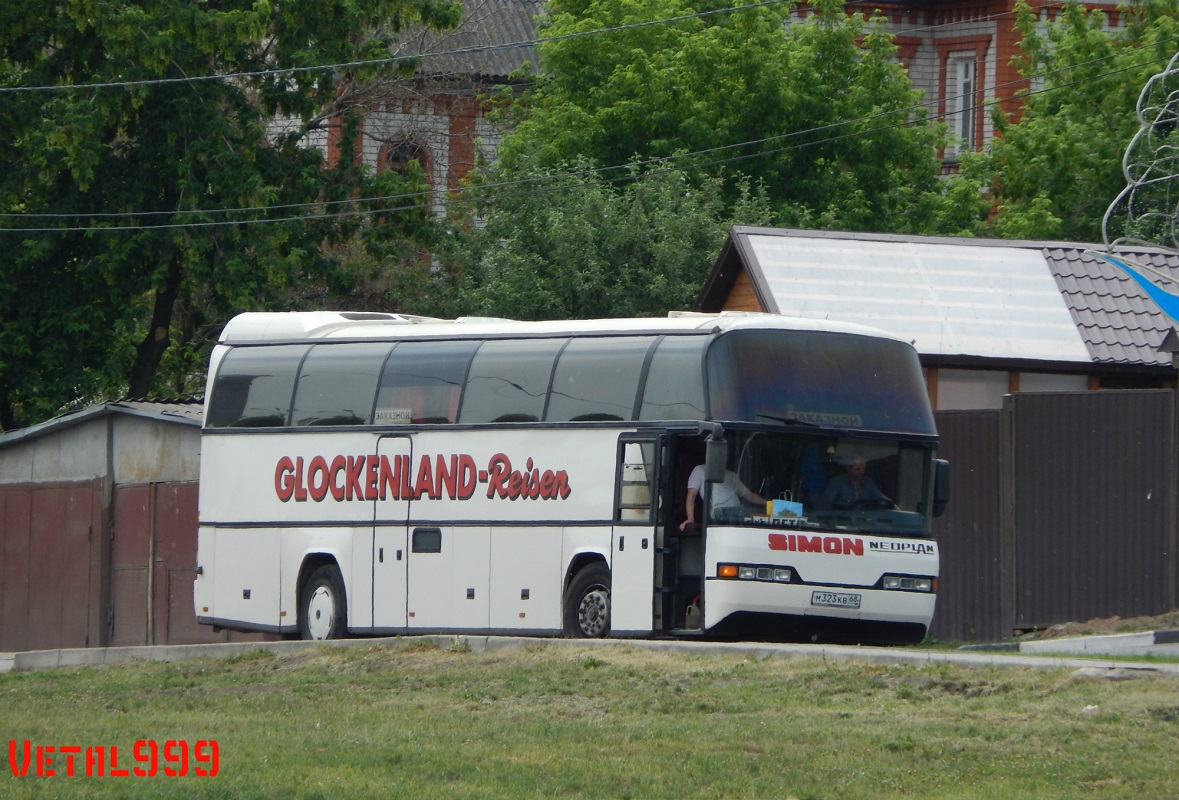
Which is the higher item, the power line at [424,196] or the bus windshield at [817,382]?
the power line at [424,196]

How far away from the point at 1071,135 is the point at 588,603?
2240cm

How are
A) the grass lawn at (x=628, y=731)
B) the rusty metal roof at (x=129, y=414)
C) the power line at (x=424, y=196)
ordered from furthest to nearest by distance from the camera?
the power line at (x=424, y=196), the rusty metal roof at (x=129, y=414), the grass lawn at (x=628, y=731)

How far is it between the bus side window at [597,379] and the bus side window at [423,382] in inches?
50.5

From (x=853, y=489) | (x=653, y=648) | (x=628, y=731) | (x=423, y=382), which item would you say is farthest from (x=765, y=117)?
(x=628, y=731)

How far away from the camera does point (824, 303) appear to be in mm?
19531

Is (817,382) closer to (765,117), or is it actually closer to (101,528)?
(101,528)

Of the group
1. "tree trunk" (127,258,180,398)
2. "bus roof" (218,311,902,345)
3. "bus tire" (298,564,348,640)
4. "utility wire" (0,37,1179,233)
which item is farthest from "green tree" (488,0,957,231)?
"bus tire" (298,564,348,640)

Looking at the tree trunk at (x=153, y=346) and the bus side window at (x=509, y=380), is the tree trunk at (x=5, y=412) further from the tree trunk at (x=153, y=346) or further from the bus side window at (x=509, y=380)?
the bus side window at (x=509, y=380)

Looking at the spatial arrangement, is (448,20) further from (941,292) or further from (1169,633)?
(1169,633)

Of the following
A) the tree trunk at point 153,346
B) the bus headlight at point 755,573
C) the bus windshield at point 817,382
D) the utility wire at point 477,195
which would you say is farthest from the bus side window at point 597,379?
the tree trunk at point 153,346

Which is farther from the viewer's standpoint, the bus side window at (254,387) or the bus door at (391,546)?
the bus side window at (254,387)

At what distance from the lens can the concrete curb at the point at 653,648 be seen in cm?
1170

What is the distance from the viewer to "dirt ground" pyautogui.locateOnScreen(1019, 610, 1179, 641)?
14.8 metres

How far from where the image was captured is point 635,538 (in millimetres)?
16125
